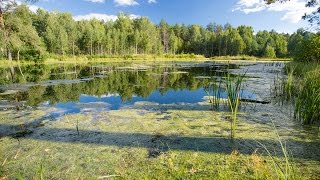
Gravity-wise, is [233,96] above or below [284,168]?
above

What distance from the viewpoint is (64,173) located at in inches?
149

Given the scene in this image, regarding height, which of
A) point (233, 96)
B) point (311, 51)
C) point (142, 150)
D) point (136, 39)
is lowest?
point (142, 150)

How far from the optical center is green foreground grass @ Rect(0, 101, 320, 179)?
374cm

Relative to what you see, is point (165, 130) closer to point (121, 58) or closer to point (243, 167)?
point (243, 167)

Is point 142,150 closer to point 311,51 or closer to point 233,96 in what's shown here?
point 233,96

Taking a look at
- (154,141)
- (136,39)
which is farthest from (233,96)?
(136,39)

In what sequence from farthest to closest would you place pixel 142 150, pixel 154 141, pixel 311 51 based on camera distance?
1. pixel 311 51
2. pixel 154 141
3. pixel 142 150

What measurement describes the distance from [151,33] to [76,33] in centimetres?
2109

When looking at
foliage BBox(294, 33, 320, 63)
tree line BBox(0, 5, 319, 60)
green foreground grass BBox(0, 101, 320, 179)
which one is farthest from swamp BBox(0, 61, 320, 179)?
tree line BBox(0, 5, 319, 60)

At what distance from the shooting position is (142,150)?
4.60 meters

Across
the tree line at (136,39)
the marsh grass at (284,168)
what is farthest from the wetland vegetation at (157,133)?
the tree line at (136,39)

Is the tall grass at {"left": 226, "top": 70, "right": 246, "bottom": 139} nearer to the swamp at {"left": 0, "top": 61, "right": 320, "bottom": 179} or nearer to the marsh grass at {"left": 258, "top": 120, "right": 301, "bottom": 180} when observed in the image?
the swamp at {"left": 0, "top": 61, "right": 320, "bottom": 179}

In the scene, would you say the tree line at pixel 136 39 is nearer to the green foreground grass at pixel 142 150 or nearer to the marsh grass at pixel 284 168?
the green foreground grass at pixel 142 150

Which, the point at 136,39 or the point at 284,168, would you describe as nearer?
the point at 284,168
